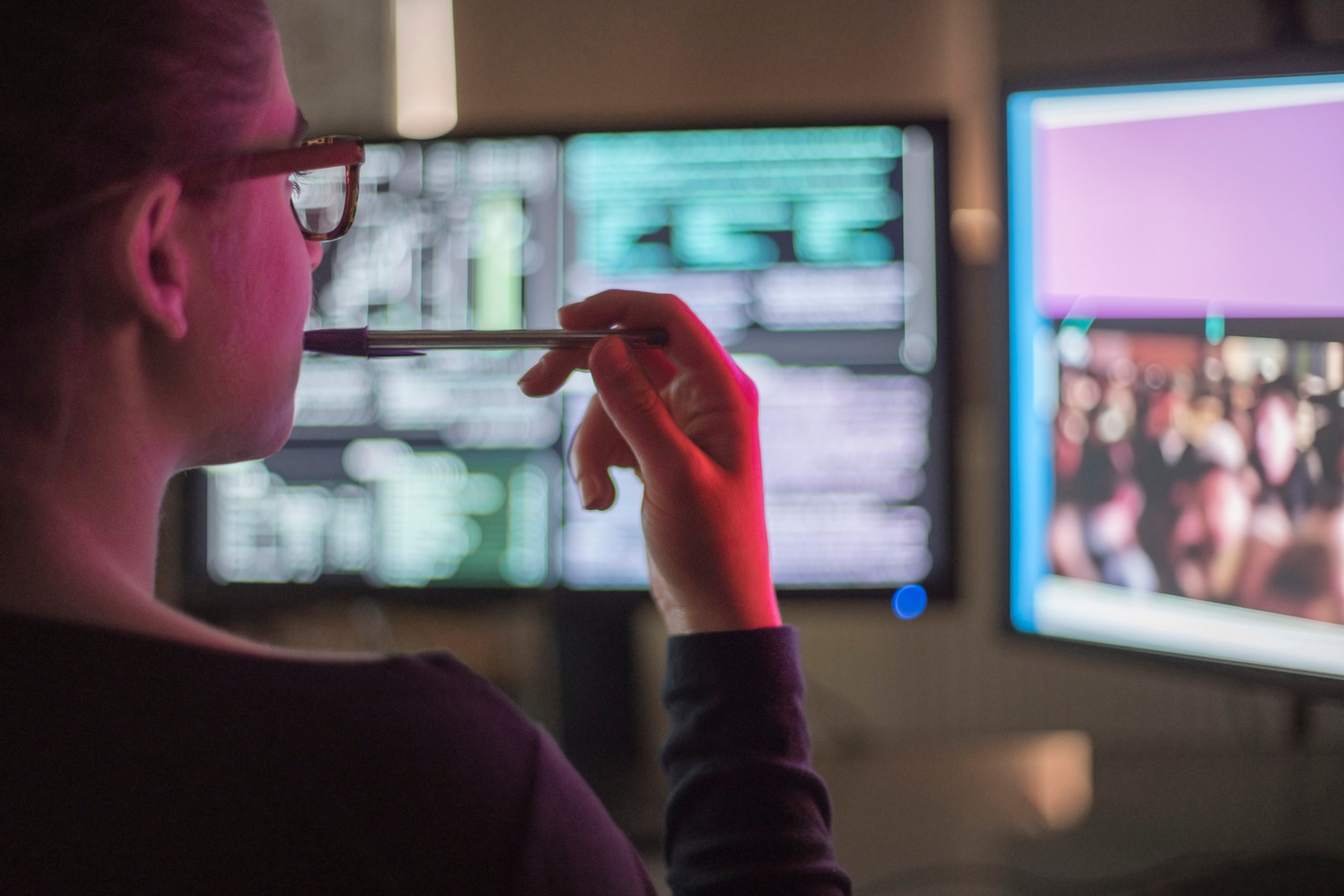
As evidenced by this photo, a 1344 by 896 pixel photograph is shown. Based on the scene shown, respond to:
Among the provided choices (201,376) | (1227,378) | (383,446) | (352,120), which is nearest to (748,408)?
(201,376)

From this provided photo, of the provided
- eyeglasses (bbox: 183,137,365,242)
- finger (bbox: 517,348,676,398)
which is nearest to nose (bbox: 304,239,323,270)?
eyeglasses (bbox: 183,137,365,242)

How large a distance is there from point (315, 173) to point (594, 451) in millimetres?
205

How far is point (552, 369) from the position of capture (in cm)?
53

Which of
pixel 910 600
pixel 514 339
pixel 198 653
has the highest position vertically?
pixel 514 339

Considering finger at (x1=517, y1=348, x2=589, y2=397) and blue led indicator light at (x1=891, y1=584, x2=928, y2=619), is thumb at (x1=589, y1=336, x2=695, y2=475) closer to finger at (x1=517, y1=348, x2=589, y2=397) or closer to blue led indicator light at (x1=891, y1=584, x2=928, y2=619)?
finger at (x1=517, y1=348, x2=589, y2=397)

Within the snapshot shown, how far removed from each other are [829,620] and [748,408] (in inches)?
23.6

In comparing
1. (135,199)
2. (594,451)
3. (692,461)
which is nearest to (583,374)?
(594,451)

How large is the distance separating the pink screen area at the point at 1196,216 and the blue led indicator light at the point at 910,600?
10.1 inches

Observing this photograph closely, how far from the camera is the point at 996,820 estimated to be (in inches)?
32.0

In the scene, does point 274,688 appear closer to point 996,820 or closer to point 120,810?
point 120,810

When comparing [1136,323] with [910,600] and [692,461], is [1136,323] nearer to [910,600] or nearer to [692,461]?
[910,600]

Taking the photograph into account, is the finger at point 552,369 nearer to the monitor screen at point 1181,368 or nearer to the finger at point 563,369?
the finger at point 563,369

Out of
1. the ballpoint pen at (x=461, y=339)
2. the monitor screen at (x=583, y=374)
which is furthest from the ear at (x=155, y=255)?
the monitor screen at (x=583, y=374)

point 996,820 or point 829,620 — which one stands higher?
point 829,620
